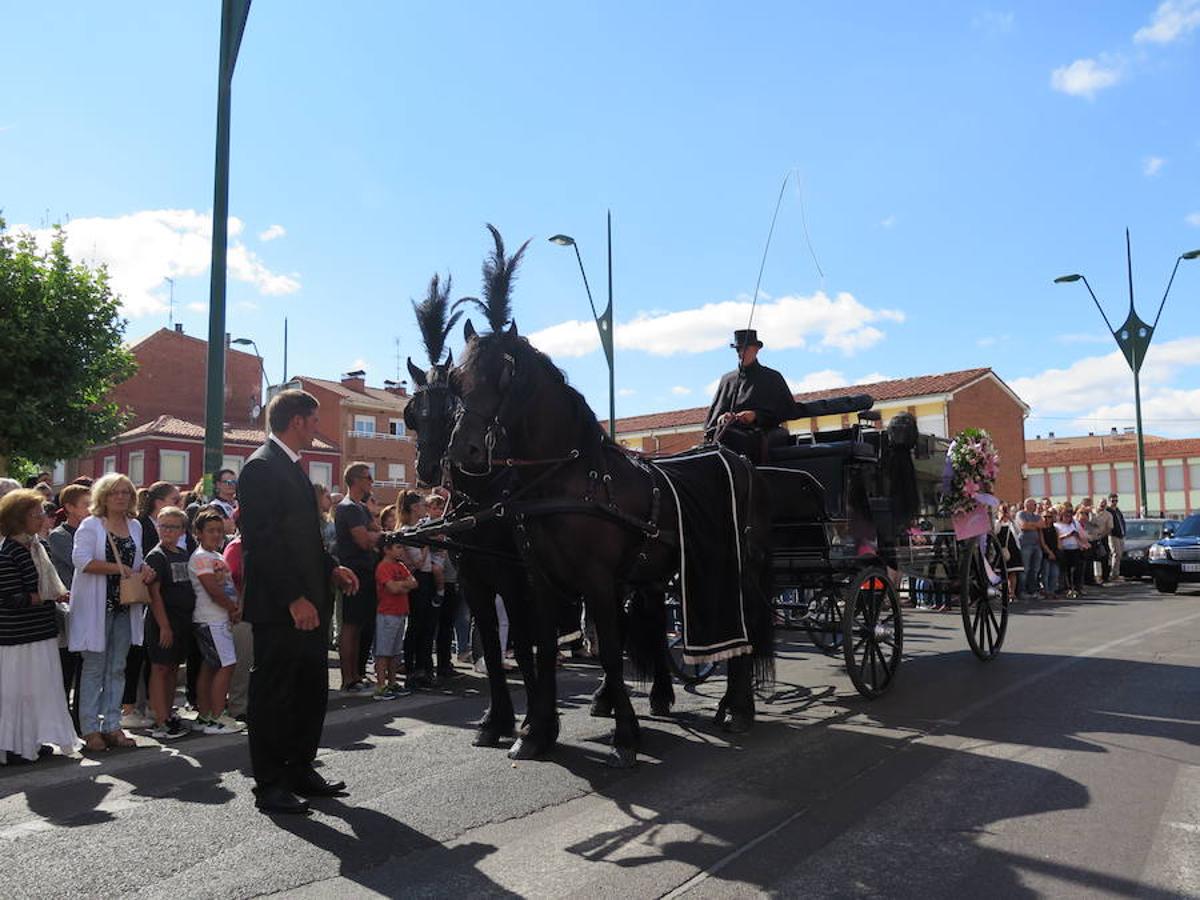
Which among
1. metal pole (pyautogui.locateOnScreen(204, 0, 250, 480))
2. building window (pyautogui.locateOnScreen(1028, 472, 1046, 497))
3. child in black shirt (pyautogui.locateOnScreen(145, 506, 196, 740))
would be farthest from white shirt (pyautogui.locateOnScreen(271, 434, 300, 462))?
building window (pyautogui.locateOnScreen(1028, 472, 1046, 497))

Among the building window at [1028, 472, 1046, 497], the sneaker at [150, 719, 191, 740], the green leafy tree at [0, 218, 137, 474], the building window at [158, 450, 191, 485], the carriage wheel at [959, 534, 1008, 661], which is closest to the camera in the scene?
the sneaker at [150, 719, 191, 740]

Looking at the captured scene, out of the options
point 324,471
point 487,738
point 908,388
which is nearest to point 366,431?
point 324,471

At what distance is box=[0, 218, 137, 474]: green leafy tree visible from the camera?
60.0 ft

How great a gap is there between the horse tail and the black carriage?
3.68 feet

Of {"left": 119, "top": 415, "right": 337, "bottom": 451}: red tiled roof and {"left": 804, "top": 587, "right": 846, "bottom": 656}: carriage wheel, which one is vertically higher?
{"left": 119, "top": 415, "right": 337, "bottom": 451}: red tiled roof

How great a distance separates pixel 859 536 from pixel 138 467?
4241 cm

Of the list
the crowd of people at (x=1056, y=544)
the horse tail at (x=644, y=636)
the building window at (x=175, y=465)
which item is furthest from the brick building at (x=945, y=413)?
the horse tail at (x=644, y=636)

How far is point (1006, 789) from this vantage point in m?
4.66

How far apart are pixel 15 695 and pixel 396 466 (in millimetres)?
48312

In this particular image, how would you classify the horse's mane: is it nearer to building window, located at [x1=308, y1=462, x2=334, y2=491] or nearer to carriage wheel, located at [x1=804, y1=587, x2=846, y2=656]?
carriage wheel, located at [x1=804, y1=587, x2=846, y2=656]

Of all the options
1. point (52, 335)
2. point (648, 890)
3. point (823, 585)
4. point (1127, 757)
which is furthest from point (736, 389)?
point (52, 335)

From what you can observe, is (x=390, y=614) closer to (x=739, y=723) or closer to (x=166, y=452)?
(x=739, y=723)

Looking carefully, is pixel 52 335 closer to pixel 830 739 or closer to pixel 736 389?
pixel 736 389

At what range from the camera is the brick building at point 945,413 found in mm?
43375
